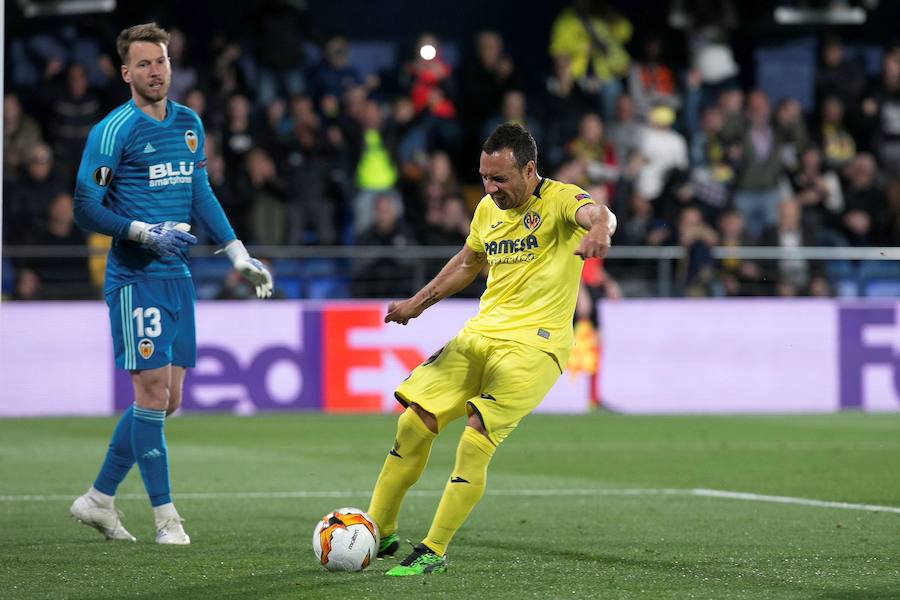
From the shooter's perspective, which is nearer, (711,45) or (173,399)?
(173,399)

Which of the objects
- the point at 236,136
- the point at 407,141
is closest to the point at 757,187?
the point at 407,141

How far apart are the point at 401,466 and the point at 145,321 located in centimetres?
160

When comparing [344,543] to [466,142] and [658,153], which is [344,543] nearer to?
[466,142]

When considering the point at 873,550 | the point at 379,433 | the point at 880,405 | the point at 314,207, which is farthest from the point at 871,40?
the point at 873,550

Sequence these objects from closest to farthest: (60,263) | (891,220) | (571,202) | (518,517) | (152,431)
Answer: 1. (571,202)
2. (152,431)
3. (518,517)
4. (60,263)
5. (891,220)

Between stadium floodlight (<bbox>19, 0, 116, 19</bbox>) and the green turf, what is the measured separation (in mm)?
6027

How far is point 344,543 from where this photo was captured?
255 inches

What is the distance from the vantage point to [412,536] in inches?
302

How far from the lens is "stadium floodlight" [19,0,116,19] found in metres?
18.7

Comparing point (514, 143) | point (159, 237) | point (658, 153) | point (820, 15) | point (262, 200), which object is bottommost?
point (159, 237)

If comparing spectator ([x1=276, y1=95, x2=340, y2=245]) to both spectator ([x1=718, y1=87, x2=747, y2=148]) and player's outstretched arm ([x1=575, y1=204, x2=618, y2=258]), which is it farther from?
player's outstretched arm ([x1=575, y1=204, x2=618, y2=258])

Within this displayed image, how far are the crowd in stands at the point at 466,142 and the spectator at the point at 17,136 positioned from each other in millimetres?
22

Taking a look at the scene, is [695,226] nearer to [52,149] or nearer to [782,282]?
[782,282]

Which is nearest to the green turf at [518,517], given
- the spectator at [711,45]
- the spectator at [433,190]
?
the spectator at [433,190]
